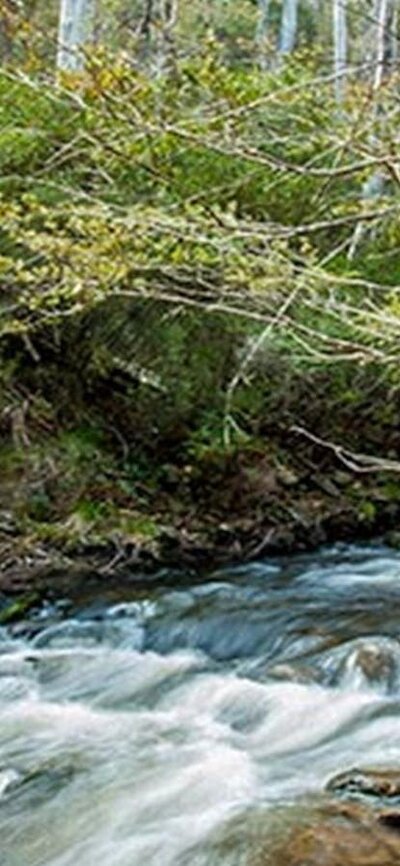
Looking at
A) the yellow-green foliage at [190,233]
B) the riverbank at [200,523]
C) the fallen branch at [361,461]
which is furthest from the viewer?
the riverbank at [200,523]

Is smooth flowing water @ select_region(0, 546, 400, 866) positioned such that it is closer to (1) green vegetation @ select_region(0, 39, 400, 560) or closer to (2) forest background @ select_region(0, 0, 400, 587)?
(2) forest background @ select_region(0, 0, 400, 587)

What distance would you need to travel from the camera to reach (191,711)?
5.02 m

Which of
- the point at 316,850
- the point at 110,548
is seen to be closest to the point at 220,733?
the point at 316,850

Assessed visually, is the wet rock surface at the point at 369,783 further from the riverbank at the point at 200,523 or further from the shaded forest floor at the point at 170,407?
the riverbank at the point at 200,523

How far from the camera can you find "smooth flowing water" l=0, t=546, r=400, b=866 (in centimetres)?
381

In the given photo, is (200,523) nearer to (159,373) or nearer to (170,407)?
(170,407)

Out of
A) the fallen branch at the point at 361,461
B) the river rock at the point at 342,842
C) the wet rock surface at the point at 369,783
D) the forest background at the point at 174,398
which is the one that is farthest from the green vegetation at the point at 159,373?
the river rock at the point at 342,842

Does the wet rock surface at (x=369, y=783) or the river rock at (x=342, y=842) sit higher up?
the river rock at (x=342, y=842)

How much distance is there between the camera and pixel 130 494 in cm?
760

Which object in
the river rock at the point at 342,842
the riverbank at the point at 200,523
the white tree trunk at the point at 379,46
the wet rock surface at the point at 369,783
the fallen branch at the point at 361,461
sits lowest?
Result: the riverbank at the point at 200,523

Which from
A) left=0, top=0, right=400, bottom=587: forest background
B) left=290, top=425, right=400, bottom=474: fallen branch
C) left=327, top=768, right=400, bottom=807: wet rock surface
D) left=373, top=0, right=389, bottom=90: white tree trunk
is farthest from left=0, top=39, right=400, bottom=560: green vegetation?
left=327, top=768, right=400, bottom=807: wet rock surface

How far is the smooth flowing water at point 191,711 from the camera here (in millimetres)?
3809

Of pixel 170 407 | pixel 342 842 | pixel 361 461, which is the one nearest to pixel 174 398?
pixel 170 407

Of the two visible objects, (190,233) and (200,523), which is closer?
(190,233)
